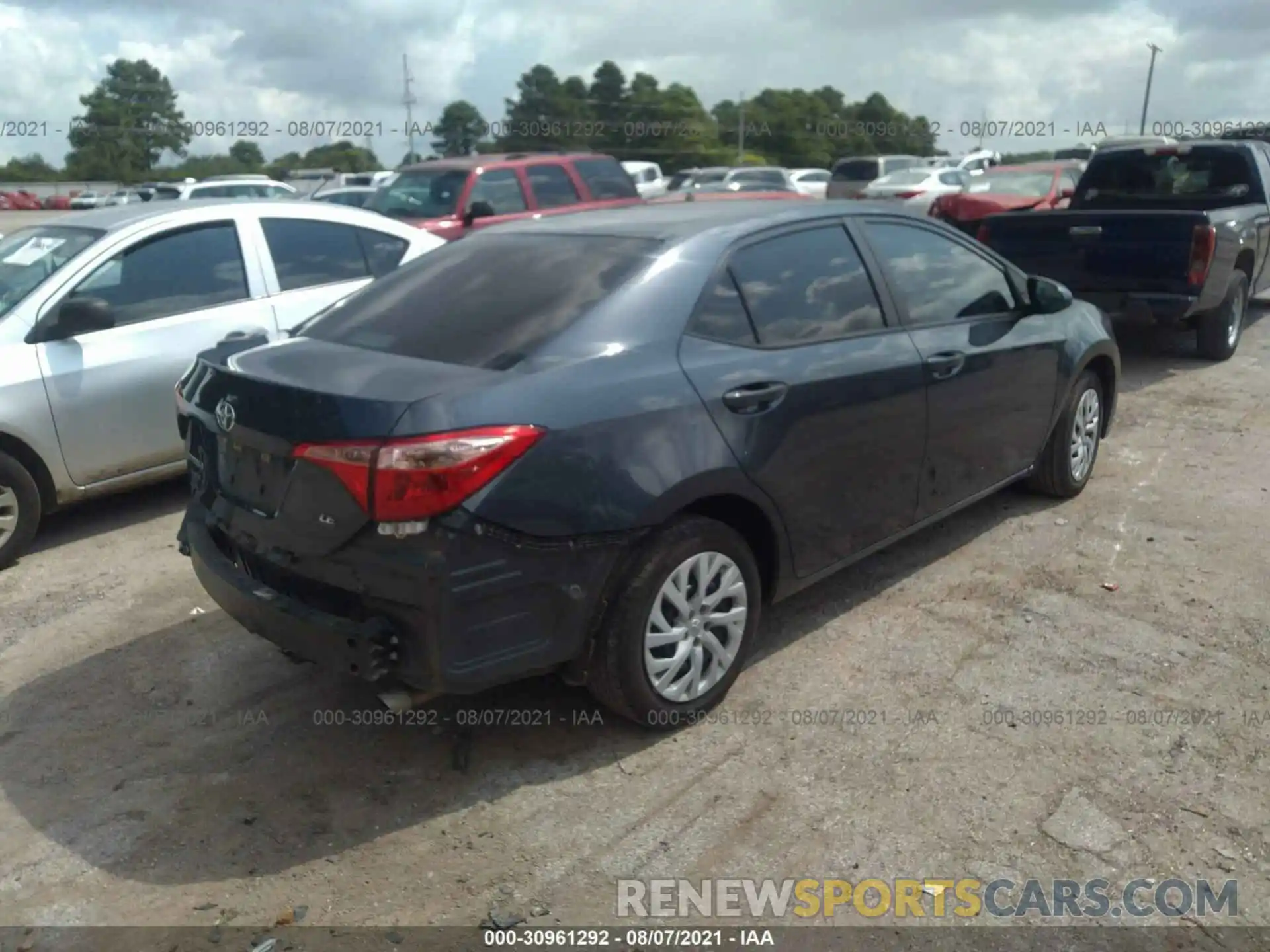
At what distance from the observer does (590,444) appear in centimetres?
327

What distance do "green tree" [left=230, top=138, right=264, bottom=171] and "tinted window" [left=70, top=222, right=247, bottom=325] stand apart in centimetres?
5355

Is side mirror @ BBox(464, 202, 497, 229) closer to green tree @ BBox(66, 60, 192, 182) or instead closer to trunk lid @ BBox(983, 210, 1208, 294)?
trunk lid @ BBox(983, 210, 1208, 294)

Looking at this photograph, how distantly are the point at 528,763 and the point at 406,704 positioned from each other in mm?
516

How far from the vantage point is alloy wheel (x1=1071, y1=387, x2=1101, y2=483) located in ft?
19.0

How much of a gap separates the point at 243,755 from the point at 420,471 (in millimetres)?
1343

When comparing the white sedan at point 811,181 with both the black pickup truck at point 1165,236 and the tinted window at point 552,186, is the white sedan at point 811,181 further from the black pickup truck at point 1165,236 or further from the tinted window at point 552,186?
the black pickup truck at point 1165,236

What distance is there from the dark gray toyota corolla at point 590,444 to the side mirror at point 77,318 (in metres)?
1.75

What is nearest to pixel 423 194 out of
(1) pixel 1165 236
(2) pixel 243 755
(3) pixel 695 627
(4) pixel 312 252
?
(4) pixel 312 252

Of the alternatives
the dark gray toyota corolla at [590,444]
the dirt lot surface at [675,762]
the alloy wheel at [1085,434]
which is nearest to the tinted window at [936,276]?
the dark gray toyota corolla at [590,444]

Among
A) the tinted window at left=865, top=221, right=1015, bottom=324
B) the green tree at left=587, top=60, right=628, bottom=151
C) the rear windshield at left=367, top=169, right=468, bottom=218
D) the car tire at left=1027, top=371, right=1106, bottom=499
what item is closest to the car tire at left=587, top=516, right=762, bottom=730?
the tinted window at left=865, top=221, right=1015, bottom=324

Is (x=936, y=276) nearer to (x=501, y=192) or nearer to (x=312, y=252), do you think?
(x=312, y=252)

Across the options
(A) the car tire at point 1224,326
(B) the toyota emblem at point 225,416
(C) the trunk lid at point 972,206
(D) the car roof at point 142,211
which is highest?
(D) the car roof at point 142,211

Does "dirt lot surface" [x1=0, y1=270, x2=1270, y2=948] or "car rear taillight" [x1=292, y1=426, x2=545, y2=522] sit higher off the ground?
"car rear taillight" [x1=292, y1=426, x2=545, y2=522]

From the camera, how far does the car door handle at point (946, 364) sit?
4.54 meters
